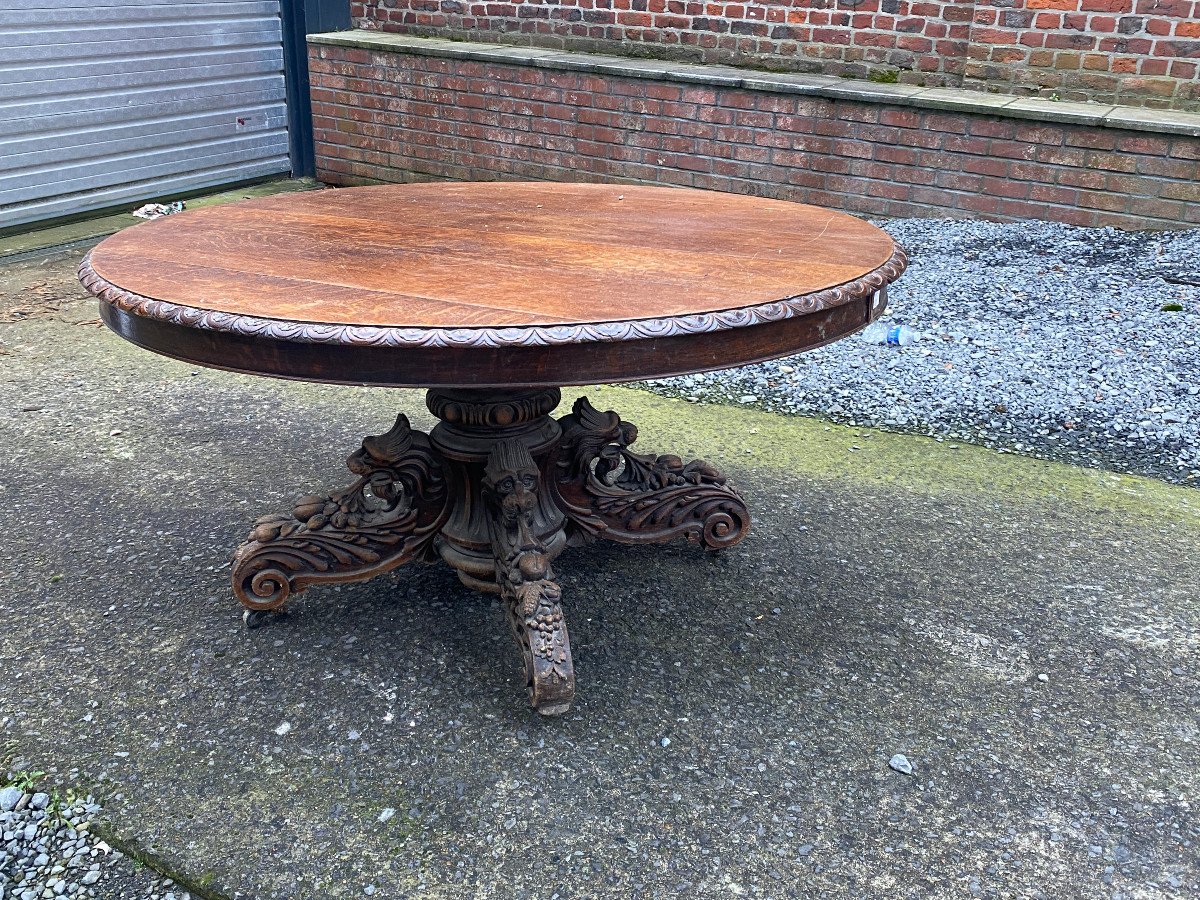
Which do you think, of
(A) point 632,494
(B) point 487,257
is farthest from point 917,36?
(B) point 487,257

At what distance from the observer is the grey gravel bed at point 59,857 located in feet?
5.62

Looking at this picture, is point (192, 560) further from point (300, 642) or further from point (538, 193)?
point (538, 193)

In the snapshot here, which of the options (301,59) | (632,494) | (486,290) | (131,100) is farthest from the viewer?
(301,59)

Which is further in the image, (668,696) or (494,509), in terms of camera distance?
(494,509)

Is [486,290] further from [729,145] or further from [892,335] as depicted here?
[729,145]

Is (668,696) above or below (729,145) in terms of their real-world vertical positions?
below

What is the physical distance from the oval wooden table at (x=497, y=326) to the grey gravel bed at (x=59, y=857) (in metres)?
0.61

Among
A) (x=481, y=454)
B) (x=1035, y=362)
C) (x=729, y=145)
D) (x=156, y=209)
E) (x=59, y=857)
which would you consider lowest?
(x=156, y=209)

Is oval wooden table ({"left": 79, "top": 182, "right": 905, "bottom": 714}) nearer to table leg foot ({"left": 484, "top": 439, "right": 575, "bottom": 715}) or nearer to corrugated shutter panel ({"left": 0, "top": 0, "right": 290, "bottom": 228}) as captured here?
table leg foot ({"left": 484, "top": 439, "right": 575, "bottom": 715})

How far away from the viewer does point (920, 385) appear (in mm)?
3812

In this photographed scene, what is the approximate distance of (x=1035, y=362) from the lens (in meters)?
3.85

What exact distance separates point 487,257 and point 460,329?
20.5 inches

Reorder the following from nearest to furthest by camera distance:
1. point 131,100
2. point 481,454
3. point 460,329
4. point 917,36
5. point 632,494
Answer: point 460,329 → point 481,454 → point 632,494 → point 917,36 → point 131,100

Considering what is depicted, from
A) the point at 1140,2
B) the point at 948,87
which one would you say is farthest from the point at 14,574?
the point at 1140,2
